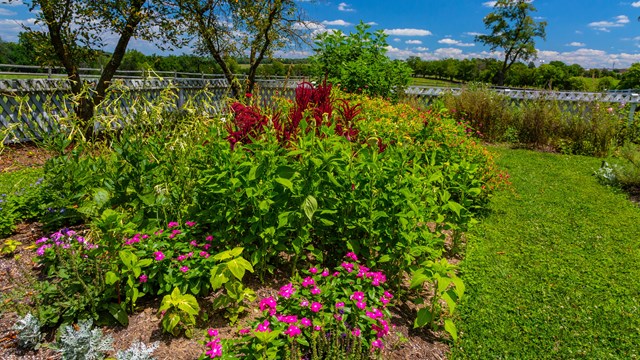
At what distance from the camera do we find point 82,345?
1.81 metres

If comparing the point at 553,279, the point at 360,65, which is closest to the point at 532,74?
the point at 360,65

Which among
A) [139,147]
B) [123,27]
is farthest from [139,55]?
[139,147]

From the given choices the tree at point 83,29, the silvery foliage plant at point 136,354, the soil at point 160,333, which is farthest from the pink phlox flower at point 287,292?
the tree at point 83,29

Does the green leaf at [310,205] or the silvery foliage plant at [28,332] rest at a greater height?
the green leaf at [310,205]

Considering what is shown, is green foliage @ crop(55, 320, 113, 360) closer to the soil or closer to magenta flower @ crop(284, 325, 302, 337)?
the soil

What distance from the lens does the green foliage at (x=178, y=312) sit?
1.93 m

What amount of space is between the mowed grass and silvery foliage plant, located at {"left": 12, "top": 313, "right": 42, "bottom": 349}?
227cm

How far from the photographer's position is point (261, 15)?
1010 centimetres

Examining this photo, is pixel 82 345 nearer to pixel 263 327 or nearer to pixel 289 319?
pixel 263 327

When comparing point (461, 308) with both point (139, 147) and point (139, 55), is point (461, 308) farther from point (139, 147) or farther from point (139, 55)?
point (139, 55)

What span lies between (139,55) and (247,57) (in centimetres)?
3489

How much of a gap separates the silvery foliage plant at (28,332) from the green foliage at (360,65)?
22.4 ft

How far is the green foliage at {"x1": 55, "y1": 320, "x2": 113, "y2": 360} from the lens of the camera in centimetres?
179

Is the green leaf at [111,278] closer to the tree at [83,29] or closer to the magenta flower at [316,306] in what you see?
the magenta flower at [316,306]
